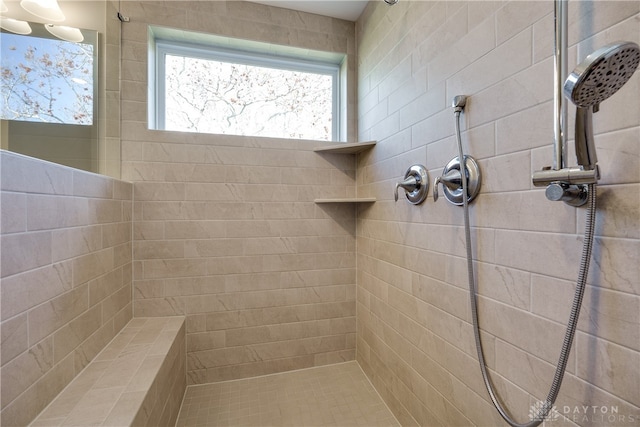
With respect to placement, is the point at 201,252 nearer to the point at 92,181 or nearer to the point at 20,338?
the point at 92,181

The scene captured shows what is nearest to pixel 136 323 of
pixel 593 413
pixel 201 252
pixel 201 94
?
pixel 201 252

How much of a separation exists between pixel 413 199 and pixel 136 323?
1633 millimetres

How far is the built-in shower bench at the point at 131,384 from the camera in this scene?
2.74ft

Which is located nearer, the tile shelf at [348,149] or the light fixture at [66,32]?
the light fixture at [66,32]

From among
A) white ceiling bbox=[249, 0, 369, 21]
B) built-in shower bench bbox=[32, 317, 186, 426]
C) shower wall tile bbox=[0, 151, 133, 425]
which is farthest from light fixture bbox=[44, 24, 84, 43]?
built-in shower bench bbox=[32, 317, 186, 426]

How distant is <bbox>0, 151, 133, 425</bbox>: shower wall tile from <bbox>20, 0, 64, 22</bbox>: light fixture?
72 centimetres

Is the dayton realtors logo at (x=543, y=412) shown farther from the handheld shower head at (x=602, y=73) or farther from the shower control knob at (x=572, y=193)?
the handheld shower head at (x=602, y=73)

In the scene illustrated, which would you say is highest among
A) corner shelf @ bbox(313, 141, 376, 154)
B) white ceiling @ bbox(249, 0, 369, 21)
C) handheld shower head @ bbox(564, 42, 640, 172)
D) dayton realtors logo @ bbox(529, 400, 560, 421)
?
white ceiling @ bbox(249, 0, 369, 21)

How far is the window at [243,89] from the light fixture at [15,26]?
575 mm

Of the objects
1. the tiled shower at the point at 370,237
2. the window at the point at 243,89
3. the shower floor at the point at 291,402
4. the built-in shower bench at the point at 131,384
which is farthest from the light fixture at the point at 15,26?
the shower floor at the point at 291,402

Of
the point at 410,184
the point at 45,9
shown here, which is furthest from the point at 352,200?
the point at 45,9

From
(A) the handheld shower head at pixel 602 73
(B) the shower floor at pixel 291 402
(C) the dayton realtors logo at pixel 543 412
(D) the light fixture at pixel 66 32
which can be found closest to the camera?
(A) the handheld shower head at pixel 602 73

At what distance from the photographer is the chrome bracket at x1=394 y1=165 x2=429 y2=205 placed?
1.13 meters

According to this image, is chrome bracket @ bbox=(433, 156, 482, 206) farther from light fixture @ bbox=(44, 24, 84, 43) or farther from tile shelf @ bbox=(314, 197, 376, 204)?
light fixture @ bbox=(44, 24, 84, 43)
